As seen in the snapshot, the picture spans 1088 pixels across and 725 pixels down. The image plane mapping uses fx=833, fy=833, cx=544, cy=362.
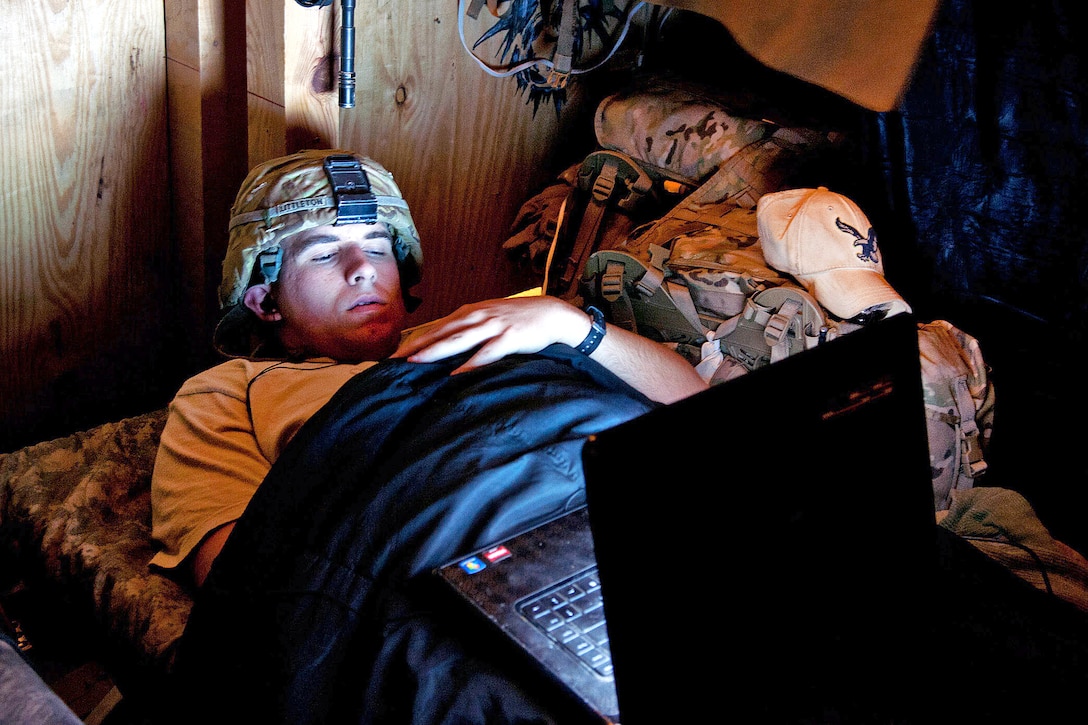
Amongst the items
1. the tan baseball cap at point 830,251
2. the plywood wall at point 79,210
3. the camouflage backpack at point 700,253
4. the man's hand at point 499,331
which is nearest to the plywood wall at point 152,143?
the plywood wall at point 79,210

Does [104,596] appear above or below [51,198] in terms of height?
below

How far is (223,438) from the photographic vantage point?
135cm

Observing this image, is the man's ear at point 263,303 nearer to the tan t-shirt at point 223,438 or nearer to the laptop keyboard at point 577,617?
the tan t-shirt at point 223,438

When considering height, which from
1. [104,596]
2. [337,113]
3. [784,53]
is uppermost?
[784,53]

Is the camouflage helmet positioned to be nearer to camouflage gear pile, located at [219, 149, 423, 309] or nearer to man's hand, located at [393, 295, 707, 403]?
camouflage gear pile, located at [219, 149, 423, 309]

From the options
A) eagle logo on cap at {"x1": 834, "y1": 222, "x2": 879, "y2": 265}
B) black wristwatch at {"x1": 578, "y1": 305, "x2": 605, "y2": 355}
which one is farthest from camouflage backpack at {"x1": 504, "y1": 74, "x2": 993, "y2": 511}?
black wristwatch at {"x1": 578, "y1": 305, "x2": 605, "y2": 355}

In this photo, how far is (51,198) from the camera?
1.82 meters

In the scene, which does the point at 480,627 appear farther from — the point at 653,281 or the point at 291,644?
the point at 653,281

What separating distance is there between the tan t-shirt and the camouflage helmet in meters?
0.20

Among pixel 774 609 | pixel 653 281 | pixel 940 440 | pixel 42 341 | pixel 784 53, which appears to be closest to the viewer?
pixel 774 609

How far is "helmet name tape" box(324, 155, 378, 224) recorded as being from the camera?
5.15 ft

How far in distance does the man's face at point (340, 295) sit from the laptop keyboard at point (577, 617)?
81cm

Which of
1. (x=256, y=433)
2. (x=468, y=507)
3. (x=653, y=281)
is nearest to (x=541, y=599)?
(x=468, y=507)

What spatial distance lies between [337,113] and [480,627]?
148 cm
